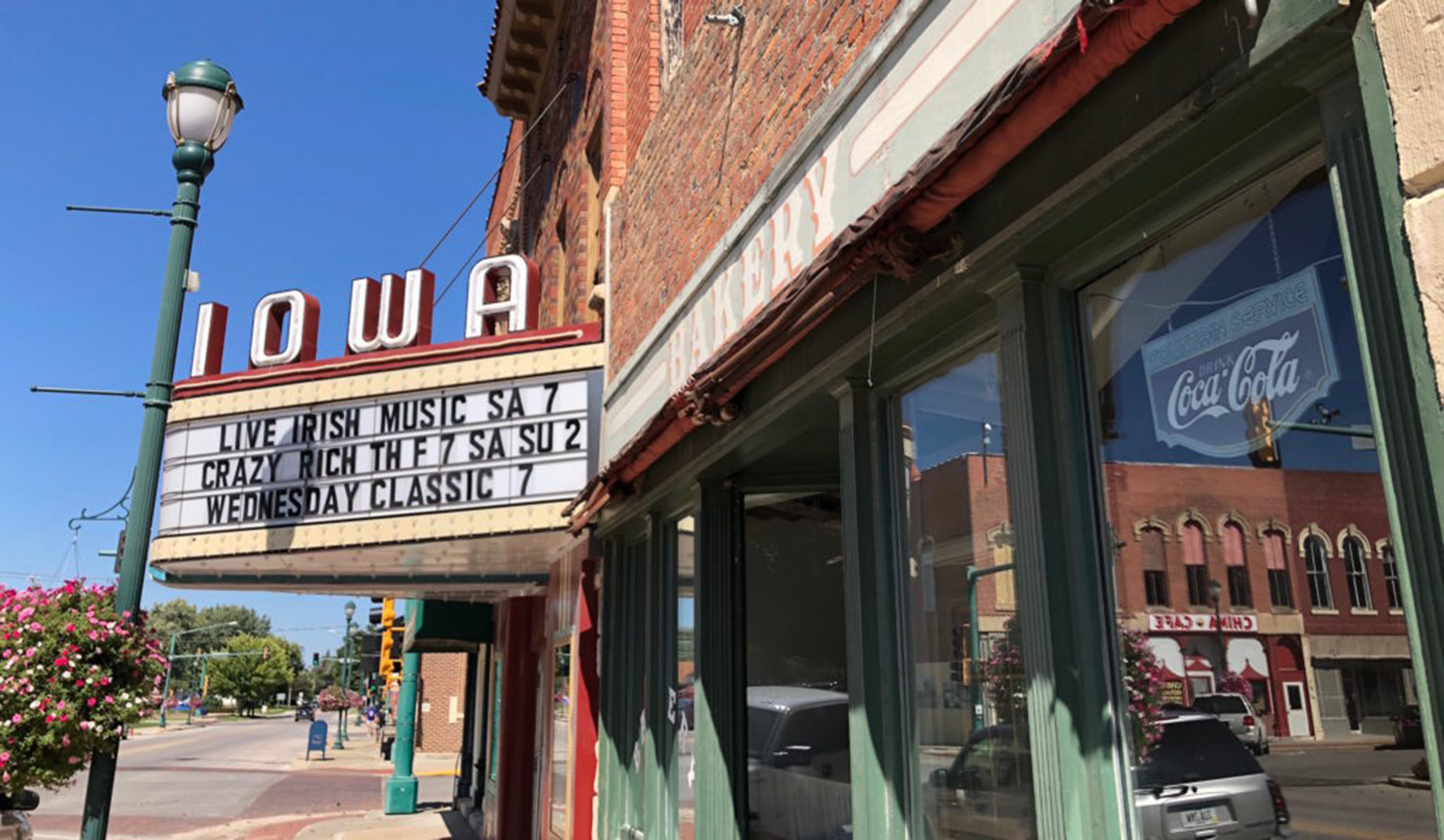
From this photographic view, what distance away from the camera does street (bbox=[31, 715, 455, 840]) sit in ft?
62.3

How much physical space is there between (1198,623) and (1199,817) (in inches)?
20.7

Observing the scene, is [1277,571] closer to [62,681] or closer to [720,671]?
[720,671]

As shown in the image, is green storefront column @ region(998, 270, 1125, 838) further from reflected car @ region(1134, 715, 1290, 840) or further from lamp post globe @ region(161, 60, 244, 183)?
lamp post globe @ region(161, 60, 244, 183)

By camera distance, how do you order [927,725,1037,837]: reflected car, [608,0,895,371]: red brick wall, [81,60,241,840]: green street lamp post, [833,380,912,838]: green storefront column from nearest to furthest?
[927,725,1037,837]: reflected car < [833,380,912,838]: green storefront column < [608,0,895,371]: red brick wall < [81,60,241,840]: green street lamp post

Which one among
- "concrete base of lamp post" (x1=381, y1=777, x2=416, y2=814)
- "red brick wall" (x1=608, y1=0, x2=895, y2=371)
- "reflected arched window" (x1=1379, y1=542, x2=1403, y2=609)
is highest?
"red brick wall" (x1=608, y1=0, x2=895, y2=371)

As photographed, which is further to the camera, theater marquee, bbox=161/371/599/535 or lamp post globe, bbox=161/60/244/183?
theater marquee, bbox=161/371/599/535

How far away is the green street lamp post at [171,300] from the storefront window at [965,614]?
5.13m

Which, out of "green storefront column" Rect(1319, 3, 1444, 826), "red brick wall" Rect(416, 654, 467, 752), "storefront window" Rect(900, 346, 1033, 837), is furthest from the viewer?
"red brick wall" Rect(416, 654, 467, 752)

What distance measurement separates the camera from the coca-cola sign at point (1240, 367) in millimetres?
2580

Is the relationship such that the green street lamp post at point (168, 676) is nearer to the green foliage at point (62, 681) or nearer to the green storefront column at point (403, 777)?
the green foliage at point (62, 681)

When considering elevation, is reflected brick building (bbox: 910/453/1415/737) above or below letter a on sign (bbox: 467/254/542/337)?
below

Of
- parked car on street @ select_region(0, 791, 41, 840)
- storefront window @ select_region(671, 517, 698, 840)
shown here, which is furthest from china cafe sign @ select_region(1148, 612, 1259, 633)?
parked car on street @ select_region(0, 791, 41, 840)

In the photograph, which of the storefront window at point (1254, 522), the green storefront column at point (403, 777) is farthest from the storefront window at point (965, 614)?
the green storefront column at point (403, 777)

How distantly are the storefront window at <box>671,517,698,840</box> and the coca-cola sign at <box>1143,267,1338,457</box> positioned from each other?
13.7 ft
